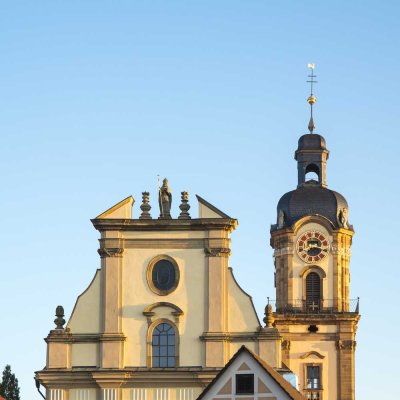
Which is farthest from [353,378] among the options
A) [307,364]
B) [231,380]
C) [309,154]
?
[231,380]

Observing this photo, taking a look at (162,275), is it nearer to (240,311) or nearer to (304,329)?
(240,311)

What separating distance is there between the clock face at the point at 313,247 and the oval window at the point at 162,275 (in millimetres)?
21505

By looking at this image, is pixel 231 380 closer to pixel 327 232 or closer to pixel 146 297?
pixel 146 297

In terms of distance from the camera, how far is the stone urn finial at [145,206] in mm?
67250

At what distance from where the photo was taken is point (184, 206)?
6725 centimetres

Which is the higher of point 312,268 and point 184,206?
point 312,268

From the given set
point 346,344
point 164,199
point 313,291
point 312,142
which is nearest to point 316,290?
point 313,291

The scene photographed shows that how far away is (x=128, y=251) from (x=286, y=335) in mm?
20288

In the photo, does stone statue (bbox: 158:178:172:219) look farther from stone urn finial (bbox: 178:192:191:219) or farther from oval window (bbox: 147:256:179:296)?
oval window (bbox: 147:256:179:296)

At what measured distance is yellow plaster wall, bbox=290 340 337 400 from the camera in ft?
→ 278

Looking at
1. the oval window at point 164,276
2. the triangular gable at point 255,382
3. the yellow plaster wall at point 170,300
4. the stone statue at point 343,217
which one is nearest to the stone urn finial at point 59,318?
the yellow plaster wall at point 170,300

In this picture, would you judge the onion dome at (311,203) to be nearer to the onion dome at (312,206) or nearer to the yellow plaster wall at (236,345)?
the onion dome at (312,206)

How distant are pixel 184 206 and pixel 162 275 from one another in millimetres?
2780

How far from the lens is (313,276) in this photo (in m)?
87.8
